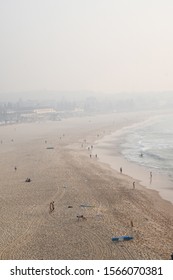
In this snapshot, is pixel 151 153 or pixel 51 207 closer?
pixel 51 207

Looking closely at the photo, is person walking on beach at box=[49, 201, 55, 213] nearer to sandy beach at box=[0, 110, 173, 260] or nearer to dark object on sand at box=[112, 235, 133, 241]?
sandy beach at box=[0, 110, 173, 260]

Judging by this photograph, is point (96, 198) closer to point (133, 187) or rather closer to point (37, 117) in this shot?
point (133, 187)

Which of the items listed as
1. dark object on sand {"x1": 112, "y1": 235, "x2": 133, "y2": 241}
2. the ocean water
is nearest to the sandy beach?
dark object on sand {"x1": 112, "y1": 235, "x2": 133, "y2": 241}

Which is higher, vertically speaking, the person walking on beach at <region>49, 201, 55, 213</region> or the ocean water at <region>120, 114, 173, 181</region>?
the ocean water at <region>120, 114, 173, 181</region>

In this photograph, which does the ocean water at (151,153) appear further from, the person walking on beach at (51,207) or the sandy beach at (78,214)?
the person walking on beach at (51,207)

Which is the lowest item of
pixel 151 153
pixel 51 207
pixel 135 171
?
pixel 135 171

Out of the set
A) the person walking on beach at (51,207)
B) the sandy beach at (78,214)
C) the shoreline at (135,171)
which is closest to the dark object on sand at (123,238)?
the sandy beach at (78,214)

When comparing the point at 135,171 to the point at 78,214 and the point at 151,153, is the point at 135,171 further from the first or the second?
the point at 78,214

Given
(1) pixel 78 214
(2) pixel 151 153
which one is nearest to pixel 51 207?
(1) pixel 78 214

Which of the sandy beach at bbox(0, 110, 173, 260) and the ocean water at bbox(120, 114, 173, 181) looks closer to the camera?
the sandy beach at bbox(0, 110, 173, 260)
